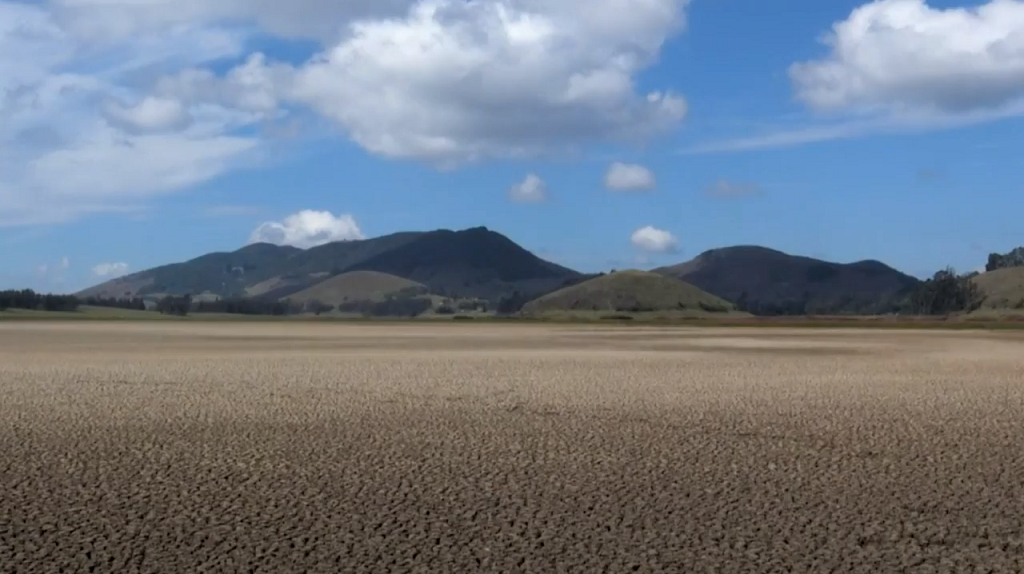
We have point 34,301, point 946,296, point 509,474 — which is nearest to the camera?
point 509,474

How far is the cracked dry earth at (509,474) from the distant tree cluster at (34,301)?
129554mm

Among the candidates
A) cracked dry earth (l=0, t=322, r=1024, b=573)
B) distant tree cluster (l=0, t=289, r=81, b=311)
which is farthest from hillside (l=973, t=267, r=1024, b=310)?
cracked dry earth (l=0, t=322, r=1024, b=573)

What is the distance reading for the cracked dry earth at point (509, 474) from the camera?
9555mm

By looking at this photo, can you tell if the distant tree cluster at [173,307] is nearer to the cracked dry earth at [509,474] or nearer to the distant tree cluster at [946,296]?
the distant tree cluster at [946,296]

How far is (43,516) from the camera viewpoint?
10742 mm

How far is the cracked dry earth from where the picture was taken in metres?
9.55

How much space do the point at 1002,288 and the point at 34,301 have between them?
15165cm

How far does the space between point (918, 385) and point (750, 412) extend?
788 centimetres

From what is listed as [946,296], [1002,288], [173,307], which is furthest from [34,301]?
[1002,288]

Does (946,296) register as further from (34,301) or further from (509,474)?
(509,474)

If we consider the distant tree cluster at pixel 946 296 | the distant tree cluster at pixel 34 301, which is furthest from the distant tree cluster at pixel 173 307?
the distant tree cluster at pixel 946 296

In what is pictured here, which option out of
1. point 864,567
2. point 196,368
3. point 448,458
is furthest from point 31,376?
point 864,567

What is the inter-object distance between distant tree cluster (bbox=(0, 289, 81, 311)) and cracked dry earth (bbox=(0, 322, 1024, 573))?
129554 mm

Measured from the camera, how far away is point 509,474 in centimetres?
1323
